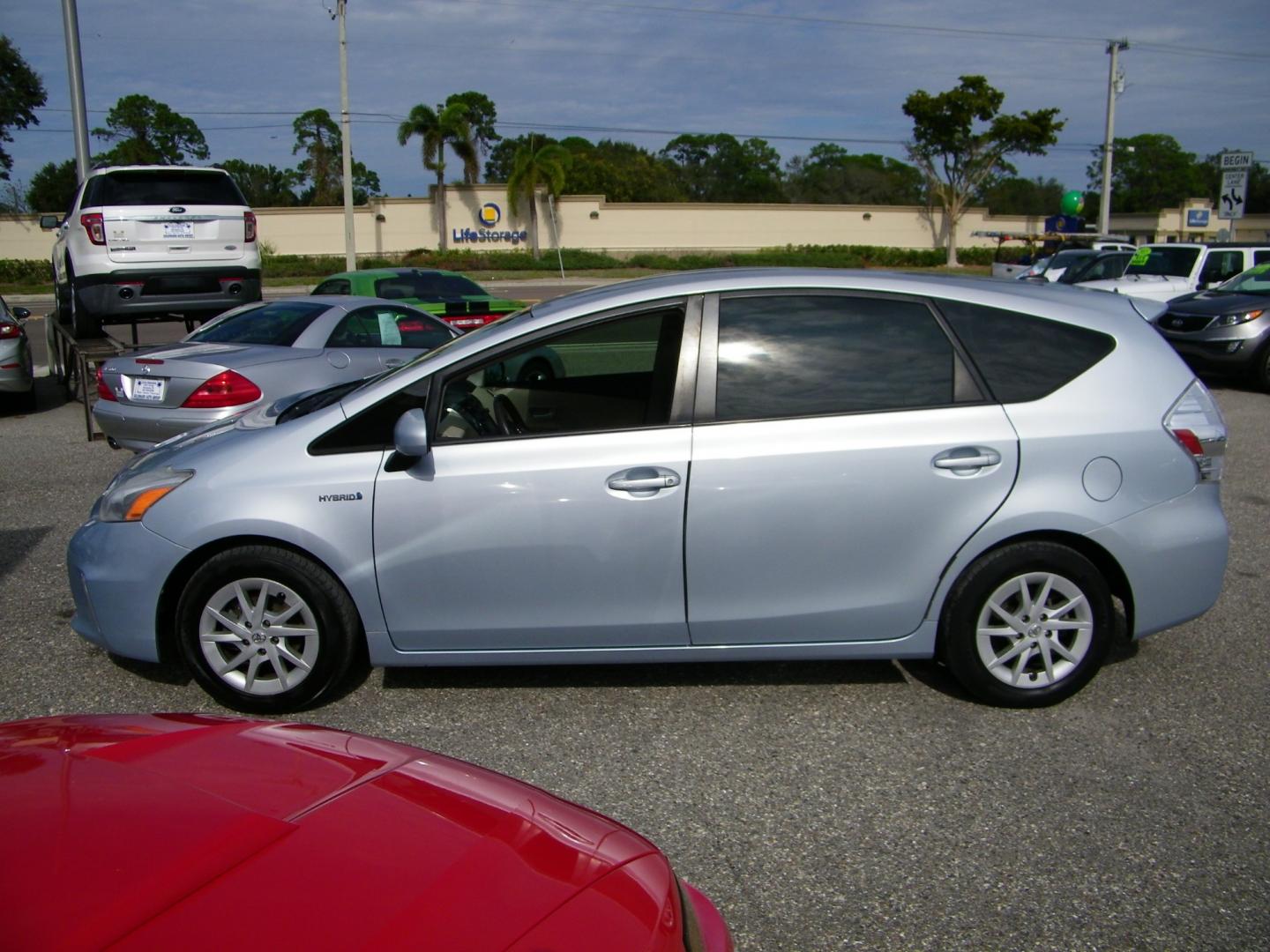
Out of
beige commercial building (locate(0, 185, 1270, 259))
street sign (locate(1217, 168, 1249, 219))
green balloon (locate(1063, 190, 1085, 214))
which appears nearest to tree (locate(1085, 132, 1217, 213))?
beige commercial building (locate(0, 185, 1270, 259))

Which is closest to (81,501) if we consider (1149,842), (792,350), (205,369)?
(205,369)

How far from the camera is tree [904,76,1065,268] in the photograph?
5588cm

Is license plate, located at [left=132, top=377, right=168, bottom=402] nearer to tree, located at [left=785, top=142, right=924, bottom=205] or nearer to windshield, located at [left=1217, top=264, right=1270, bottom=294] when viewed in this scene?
windshield, located at [left=1217, top=264, right=1270, bottom=294]

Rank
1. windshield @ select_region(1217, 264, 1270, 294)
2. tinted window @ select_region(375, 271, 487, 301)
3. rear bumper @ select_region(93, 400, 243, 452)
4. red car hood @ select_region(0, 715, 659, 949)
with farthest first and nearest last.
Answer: windshield @ select_region(1217, 264, 1270, 294) → tinted window @ select_region(375, 271, 487, 301) → rear bumper @ select_region(93, 400, 243, 452) → red car hood @ select_region(0, 715, 659, 949)

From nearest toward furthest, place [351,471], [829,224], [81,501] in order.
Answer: [351,471], [81,501], [829,224]

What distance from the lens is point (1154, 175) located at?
9231 centimetres

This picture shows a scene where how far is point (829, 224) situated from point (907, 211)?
16.3 feet

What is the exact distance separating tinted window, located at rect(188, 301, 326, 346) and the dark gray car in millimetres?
10920

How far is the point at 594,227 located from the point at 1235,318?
141ft

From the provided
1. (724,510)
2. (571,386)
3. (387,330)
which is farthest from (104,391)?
(724,510)

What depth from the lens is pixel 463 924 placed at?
5.67ft

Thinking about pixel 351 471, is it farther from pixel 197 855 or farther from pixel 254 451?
pixel 197 855

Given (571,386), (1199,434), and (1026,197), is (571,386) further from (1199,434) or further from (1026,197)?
(1026,197)

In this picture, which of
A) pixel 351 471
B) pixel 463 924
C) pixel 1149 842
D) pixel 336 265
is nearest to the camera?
pixel 463 924
